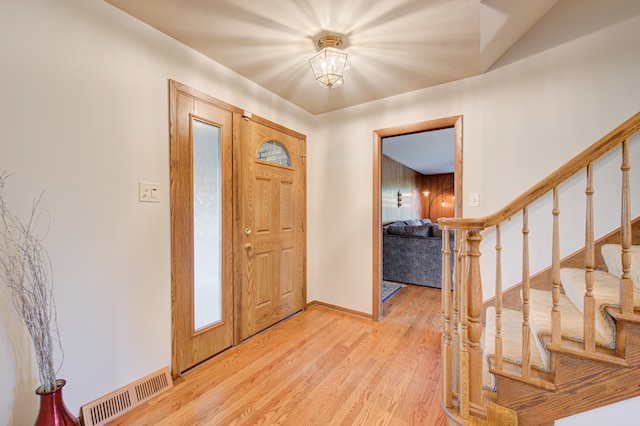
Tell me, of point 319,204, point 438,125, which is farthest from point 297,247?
point 438,125

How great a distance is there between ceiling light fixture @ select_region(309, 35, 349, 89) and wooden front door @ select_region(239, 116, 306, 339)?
0.86m

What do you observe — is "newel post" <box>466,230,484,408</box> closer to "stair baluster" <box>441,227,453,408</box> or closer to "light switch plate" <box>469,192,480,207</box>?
"stair baluster" <box>441,227,453,408</box>

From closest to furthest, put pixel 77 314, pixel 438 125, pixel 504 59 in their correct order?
pixel 77 314
pixel 504 59
pixel 438 125

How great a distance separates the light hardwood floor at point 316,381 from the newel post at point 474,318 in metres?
0.42

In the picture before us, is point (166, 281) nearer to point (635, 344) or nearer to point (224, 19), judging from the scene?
point (224, 19)

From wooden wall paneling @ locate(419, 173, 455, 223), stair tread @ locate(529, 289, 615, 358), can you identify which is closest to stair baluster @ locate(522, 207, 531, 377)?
stair tread @ locate(529, 289, 615, 358)

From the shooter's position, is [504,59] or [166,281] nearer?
[166,281]

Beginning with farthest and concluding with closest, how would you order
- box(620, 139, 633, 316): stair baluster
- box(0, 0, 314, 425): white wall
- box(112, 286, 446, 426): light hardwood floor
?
box(112, 286, 446, 426): light hardwood floor < box(0, 0, 314, 425): white wall < box(620, 139, 633, 316): stair baluster

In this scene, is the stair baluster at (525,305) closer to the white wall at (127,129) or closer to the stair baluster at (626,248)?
the stair baluster at (626,248)

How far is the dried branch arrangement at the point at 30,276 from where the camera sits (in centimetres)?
119

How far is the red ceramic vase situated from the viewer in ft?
3.75

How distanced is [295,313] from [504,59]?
3048 mm

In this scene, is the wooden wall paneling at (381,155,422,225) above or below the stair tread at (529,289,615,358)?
above

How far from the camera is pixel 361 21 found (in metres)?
1.66
